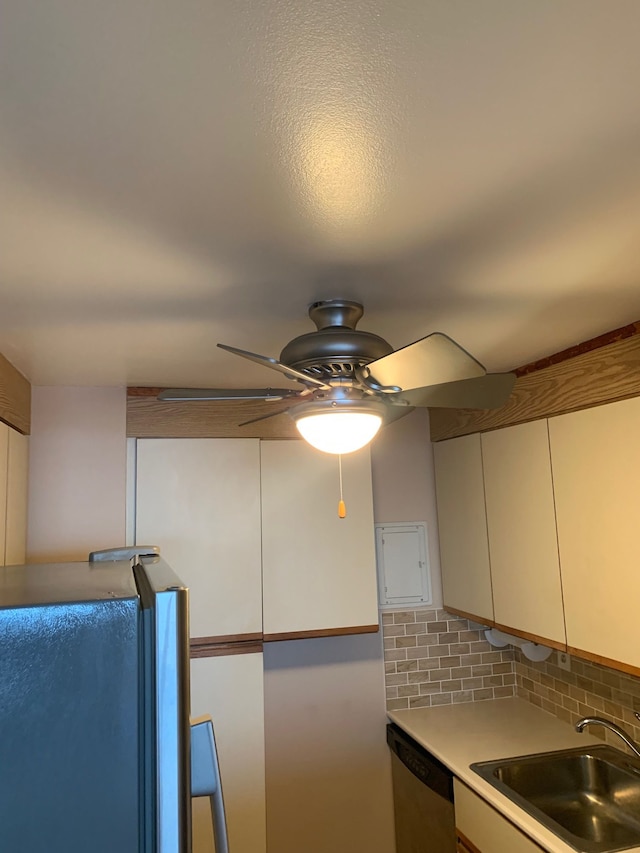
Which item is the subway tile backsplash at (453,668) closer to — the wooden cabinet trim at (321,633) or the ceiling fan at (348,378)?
the wooden cabinet trim at (321,633)

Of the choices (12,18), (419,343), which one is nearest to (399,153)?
(419,343)

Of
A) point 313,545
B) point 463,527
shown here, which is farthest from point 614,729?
point 313,545

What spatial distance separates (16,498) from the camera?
6.86 ft

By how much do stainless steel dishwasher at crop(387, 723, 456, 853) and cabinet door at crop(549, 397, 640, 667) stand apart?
2.37 ft

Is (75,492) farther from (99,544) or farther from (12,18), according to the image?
(12,18)

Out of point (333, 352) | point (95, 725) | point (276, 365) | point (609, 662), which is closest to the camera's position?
point (95, 725)

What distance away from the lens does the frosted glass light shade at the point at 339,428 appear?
1350mm

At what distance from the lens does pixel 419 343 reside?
3.74 ft

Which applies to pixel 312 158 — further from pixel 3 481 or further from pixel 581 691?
pixel 581 691

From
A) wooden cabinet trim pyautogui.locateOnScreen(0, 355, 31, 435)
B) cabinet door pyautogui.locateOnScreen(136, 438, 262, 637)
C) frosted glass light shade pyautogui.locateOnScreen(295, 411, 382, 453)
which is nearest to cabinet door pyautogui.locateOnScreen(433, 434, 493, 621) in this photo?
cabinet door pyautogui.locateOnScreen(136, 438, 262, 637)

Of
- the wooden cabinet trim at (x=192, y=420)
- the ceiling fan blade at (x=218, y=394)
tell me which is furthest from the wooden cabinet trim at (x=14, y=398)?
the ceiling fan blade at (x=218, y=394)

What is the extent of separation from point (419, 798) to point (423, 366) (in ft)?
6.21

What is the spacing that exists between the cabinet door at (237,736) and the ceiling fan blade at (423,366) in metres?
1.48

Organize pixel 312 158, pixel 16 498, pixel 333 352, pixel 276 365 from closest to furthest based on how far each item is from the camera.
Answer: pixel 312 158
pixel 276 365
pixel 333 352
pixel 16 498
